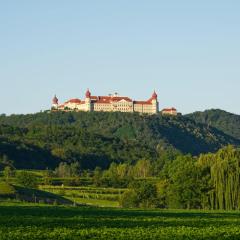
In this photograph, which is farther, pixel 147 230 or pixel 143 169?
pixel 143 169

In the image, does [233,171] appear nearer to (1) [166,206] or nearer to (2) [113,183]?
(1) [166,206]

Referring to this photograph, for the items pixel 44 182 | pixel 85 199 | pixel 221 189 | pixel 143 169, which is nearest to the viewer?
pixel 221 189

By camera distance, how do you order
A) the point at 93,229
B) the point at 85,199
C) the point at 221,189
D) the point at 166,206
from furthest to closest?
the point at 85,199
the point at 166,206
the point at 221,189
the point at 93,229

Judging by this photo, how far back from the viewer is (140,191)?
10456cm

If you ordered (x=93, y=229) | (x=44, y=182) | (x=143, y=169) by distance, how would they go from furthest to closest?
(x=143, y=169)
(x=44, y=182)
(x=93, y=229)

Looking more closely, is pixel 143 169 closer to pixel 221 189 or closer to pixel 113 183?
pixel 113 183

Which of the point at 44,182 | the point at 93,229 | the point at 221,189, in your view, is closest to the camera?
the point at 93,229

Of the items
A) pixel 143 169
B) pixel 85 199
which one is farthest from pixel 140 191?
pixel 143 169

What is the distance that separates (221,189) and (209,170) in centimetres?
560

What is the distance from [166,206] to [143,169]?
83.9 meters

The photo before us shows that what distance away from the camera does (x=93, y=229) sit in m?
38.5

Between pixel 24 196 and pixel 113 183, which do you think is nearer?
pixel 24 196

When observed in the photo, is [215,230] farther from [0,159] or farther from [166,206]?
[0,159]

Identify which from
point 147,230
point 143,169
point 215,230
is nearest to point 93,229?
point 147,230
